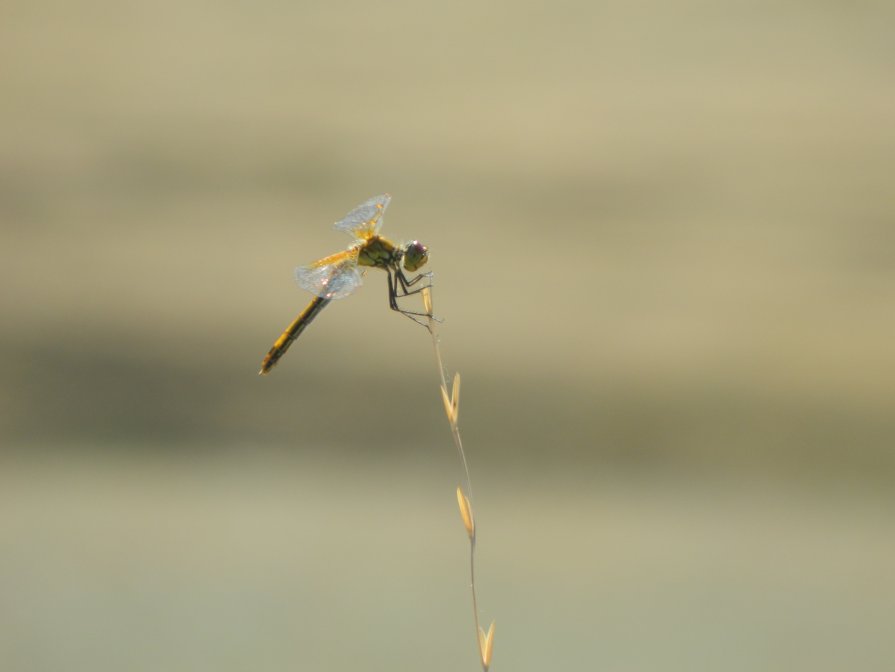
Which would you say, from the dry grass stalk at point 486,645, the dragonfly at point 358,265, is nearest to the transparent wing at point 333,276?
the dragonfly at point 358,265

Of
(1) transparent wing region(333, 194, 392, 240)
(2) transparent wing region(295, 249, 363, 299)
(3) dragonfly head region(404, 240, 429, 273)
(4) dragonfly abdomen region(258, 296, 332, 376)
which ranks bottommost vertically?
(4) dragonfly abdomen region(258, 296, 332, 376)

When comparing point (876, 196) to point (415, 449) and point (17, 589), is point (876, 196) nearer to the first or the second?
point (415, 449)

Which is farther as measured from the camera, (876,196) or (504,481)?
(876,196)

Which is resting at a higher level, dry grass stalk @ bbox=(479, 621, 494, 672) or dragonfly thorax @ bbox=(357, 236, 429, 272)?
dragonfly thorax @ bbox=(357, 236, 429, 272)

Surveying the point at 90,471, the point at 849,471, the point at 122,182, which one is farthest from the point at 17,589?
the point at 849,471

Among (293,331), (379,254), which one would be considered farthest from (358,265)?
(293,331)

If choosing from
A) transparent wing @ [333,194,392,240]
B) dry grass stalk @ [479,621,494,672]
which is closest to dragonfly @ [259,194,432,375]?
transparent wing @ [333,194,392,240]

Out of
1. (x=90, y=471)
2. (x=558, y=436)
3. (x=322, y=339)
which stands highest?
(x=322, y=339)

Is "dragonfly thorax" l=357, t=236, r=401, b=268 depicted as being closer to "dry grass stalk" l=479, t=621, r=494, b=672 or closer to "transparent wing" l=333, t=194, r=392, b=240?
"transparent wing" l=333, t=194, r=392, b=240

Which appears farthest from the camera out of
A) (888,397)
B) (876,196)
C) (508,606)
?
(876,196)
